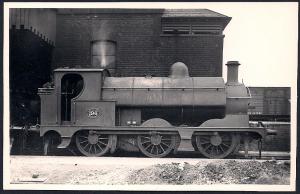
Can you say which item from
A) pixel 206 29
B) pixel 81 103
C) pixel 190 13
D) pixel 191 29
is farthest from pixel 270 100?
pixel 81 103

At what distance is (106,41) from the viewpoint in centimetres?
1499

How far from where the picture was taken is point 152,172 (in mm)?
Result: 9977

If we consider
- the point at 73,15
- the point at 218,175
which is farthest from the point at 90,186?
the point at 73,15

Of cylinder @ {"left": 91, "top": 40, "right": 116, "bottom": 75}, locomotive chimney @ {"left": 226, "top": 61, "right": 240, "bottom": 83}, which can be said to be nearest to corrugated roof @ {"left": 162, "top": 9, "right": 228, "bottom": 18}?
cylinder @ {"left": 91, "top": 40, "right": 116, "bottom": 75}

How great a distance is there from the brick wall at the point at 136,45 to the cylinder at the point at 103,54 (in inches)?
33.0

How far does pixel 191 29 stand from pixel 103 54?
131 inches

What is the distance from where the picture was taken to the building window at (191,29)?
15688 mm

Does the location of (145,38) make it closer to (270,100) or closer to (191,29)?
(191,29)

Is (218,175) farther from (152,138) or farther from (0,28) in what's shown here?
(0,28)

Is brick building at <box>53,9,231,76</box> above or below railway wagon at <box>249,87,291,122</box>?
above

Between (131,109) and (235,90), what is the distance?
2972 millimetres

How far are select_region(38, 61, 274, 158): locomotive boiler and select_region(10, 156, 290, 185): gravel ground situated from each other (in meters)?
1.21

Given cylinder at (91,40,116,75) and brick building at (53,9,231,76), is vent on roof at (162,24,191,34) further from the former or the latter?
cylinder at (91,40,116,75)

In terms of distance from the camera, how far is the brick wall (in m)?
15.6
